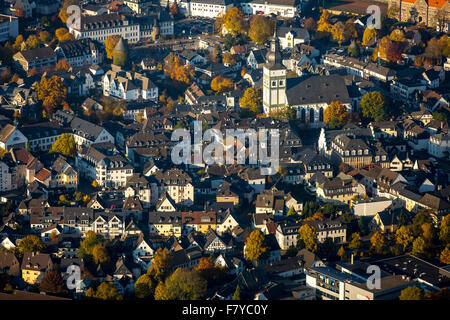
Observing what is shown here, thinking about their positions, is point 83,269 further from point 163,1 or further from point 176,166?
point 163,1

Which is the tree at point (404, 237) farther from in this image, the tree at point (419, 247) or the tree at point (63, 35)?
the tree at point (63, 35)

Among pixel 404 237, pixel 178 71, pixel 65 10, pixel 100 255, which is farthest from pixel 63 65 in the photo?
pixel 404 237

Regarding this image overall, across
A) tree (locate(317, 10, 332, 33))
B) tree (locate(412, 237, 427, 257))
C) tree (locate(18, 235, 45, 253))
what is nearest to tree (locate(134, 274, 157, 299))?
tree (locate(18, 235, 45, 253))

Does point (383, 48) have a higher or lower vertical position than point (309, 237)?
higher

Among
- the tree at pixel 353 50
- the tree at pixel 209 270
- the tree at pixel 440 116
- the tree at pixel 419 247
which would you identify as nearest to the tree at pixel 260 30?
the tree at pixel 353 50

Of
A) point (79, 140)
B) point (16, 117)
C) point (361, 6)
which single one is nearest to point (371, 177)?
point (79, 140)

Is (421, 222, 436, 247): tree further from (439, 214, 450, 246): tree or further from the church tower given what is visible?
the church tower

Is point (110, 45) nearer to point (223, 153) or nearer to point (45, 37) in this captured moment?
point (45, 37)
